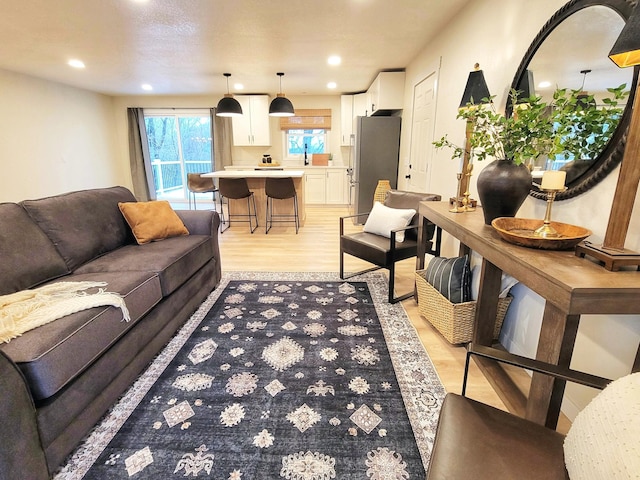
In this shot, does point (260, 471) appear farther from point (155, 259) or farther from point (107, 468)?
point (155, 259)

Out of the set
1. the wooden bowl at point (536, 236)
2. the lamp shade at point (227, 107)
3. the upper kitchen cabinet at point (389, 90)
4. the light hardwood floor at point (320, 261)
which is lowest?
the light hardwood floor at point (320, 261)

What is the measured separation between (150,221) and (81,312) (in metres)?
1.26

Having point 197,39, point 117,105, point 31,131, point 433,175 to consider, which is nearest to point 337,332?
point 433,175

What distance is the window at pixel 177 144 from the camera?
702 cm

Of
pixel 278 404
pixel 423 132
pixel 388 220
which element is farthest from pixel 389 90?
pixel 278 404

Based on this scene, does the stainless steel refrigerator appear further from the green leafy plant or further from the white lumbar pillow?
the green leafy plant

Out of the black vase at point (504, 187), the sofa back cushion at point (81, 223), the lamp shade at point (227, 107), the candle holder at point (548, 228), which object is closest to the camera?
the candle holder at point (548, 228)

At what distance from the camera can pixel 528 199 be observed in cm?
182

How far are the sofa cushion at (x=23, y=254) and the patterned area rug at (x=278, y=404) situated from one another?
2.62ft

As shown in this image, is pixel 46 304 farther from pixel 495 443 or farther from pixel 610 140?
pixel 610 140

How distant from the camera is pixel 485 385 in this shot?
1664 mm

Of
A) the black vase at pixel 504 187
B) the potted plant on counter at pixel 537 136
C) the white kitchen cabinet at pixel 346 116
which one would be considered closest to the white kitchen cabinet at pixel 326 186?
the white kitchen cabinet at pixel 346 116

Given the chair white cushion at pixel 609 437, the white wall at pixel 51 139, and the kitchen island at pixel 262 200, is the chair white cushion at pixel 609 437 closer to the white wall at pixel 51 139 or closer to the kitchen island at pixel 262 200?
the kitchen island at pixel 262 200

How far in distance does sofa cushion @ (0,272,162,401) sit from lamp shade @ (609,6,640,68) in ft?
6.98
